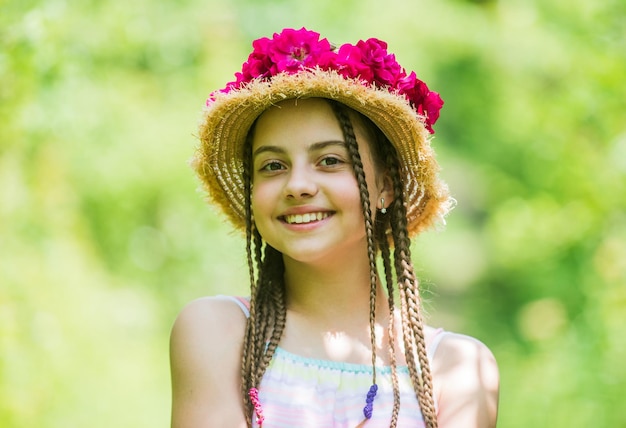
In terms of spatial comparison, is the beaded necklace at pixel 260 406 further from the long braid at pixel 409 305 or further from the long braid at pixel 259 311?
the long braid at pixel 409 305

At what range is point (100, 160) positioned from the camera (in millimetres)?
8391

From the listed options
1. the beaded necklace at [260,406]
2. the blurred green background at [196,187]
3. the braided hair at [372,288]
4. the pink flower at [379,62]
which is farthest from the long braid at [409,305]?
the blurred green background at [196,187]

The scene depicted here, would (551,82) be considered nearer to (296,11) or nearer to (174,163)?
(296,11)

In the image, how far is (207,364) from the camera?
9.40 ft

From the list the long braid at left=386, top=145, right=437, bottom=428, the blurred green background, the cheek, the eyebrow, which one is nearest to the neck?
the long braid at left=386, top=145, right=437, bottom=428

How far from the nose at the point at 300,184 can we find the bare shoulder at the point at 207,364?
0.44 meters

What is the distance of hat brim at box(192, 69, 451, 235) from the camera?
2.79 metres

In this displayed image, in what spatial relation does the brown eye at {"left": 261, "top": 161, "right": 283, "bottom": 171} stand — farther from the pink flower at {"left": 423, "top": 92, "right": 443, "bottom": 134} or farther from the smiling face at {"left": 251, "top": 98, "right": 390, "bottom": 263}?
the pink flower at {"left": 423, "top": 92, "right": 443, "bottom": 134}

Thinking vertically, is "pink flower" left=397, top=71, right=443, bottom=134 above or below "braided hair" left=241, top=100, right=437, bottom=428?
above

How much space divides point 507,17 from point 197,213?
373 centimetres

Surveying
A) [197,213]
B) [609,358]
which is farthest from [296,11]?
[609,358]

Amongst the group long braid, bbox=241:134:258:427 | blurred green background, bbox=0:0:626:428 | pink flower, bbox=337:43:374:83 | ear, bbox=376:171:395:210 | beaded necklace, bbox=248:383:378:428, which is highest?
blurred green background, bbox=0:0:626:428

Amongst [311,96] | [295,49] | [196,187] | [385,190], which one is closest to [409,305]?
[385,190]

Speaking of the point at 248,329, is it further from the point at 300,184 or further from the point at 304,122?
the point at 304,122
